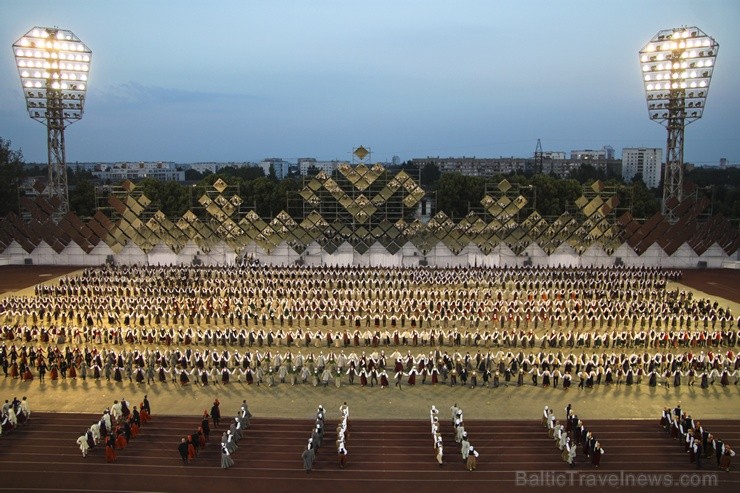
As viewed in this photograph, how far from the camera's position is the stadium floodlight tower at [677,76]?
35.4 metres

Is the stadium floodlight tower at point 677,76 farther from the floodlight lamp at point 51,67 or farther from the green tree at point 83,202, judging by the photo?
the green tree at point 83,202

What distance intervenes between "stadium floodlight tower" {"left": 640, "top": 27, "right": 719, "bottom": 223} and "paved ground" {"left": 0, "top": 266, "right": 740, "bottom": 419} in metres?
25.4

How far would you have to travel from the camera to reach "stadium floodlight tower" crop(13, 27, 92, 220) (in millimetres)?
36719

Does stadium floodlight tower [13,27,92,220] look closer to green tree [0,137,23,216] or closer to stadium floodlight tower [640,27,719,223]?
green tree [0,137,23,216]

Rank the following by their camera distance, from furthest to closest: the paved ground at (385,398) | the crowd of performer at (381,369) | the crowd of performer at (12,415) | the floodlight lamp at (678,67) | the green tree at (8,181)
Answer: the green tree at (8,181)
the floodlight lamp at (678,67)
the crowd of performer at (381,369)
the paved ground at (385,398)
the crowd of performer at (12,415)

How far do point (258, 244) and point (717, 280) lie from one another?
89.7ft

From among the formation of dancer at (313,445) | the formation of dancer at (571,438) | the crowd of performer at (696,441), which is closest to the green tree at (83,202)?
the formation of dancer at (313,445)

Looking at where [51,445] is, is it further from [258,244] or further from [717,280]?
[717,280]

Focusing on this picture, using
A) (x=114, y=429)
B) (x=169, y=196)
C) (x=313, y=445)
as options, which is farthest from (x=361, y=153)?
(x=313, y=445)

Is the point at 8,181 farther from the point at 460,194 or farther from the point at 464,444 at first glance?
the point at 464,444

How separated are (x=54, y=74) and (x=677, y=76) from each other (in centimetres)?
4010

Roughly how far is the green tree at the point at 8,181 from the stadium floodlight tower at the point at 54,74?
12.4m

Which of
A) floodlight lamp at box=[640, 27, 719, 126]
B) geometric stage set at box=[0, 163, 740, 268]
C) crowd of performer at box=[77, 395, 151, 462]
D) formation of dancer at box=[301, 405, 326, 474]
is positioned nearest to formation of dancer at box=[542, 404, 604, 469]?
formation of dancer at box=[301, 405, 326, 474]

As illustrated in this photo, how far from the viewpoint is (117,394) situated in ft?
53.5
